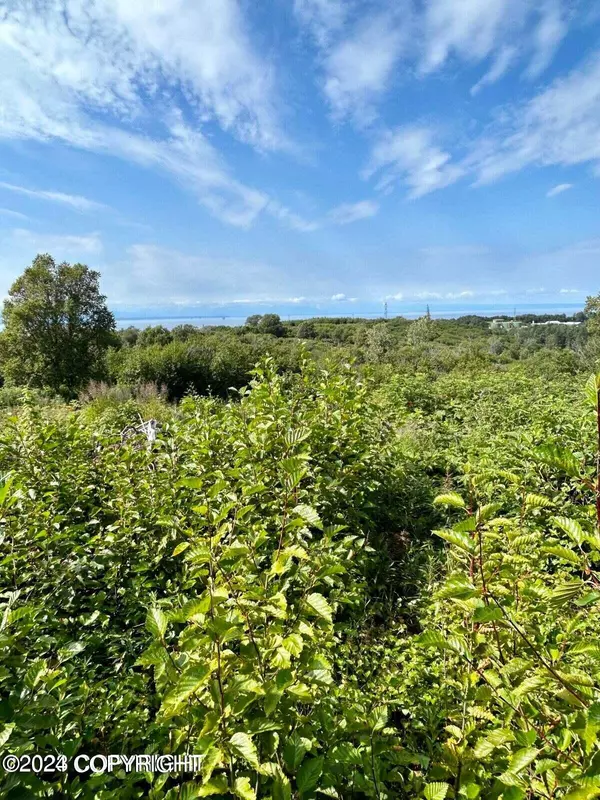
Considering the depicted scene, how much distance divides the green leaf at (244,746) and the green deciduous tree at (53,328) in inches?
732

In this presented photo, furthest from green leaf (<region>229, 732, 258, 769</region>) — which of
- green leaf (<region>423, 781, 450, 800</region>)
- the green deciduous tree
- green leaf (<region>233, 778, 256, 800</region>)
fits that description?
the green deciduous tree

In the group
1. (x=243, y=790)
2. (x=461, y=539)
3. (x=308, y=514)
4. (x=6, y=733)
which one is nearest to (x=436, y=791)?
→ (x=243, y=790)

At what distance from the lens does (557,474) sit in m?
3.71

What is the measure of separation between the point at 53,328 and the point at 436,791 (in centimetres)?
2119

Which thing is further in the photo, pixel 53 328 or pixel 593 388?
pixel 53 328

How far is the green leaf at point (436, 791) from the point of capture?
1.03m

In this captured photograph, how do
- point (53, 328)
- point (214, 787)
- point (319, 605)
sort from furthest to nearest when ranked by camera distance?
point (53, 328)
point (319, 605)
point (214, 787)

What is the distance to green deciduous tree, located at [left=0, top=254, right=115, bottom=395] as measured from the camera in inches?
699

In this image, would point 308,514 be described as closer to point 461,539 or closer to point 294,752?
point 461,539

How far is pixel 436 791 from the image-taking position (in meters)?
1.04

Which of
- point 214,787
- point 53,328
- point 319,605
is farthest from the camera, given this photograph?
point 53,328

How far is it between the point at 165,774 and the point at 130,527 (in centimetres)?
147

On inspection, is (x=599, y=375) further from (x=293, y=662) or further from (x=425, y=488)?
(x=425, y=488)

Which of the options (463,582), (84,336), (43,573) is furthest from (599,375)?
(84,336)
